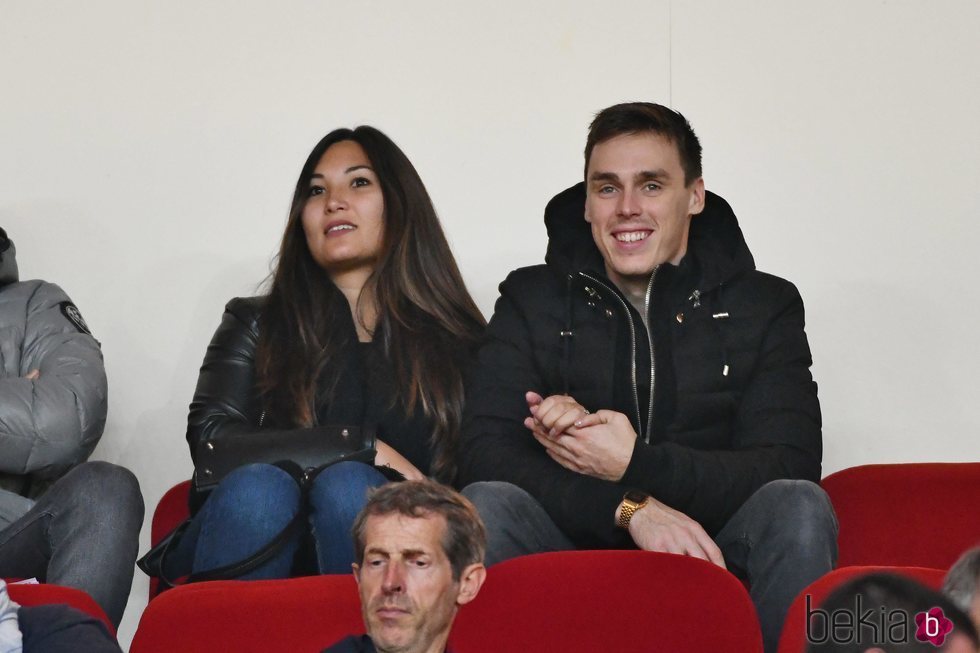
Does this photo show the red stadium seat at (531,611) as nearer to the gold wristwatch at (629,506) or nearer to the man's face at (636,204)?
the gold wristwatch at (629,506)

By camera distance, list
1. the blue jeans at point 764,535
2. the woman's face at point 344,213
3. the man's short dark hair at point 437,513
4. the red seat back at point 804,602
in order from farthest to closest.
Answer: the woman's face at point 344,213, the blue jeans at point 764,535, the man's short dark hair at point 437,513, the red seat back at point 804,602

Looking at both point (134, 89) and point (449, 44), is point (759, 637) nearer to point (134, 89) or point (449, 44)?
point (449, 44)

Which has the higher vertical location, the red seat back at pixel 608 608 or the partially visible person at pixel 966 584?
the partially visible person at pixel 966 584

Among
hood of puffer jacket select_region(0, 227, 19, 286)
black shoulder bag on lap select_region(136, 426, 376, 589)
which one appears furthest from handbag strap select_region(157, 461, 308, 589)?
hood of puffer jacket select_region(0, 227, 19, 286)

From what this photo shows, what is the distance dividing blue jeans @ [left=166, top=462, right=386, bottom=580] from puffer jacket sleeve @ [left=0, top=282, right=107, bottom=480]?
41 centimetres

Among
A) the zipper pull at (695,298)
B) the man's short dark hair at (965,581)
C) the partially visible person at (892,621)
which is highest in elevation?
the partially visible person at (892,621)

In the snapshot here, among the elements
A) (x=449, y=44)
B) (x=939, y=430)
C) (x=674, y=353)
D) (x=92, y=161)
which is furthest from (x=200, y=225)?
(x=939, y=430)

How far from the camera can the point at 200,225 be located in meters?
3.16

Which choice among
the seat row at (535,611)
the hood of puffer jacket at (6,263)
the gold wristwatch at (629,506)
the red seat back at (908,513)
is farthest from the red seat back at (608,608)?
the hood of puffer jacket at (6,263)

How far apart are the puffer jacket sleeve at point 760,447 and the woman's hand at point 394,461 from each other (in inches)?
13.8

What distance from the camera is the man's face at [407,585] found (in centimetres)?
157

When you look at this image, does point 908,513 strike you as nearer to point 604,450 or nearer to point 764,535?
point 764,535

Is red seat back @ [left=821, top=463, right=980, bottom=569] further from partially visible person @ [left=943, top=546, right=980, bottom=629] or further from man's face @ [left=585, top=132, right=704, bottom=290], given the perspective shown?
partially visible person @ [left=943, top=546, right=980, bottom=629]

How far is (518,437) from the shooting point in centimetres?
220
